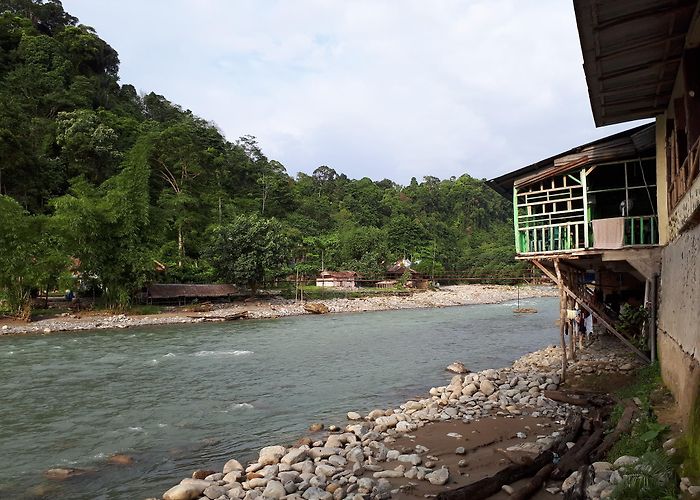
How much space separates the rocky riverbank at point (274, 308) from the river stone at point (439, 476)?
25.7m

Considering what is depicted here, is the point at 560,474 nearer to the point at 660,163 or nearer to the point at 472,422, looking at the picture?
the point at 472,422

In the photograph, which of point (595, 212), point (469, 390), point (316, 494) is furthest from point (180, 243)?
point (316, 494)

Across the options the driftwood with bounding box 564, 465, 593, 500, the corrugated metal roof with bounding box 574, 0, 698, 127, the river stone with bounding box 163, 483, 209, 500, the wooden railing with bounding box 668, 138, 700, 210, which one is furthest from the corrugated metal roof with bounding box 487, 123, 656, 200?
the river stone with bounding box 163, 483, 209, 500

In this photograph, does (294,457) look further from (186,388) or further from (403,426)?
(186,388)

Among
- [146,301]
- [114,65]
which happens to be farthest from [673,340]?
[114,65]

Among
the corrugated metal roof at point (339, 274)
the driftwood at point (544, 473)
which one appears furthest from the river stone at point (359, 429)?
the corrugated metal roof at point (339, 274)

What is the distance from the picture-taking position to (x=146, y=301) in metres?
34.8

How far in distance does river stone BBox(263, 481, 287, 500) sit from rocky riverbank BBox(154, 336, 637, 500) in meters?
0.01

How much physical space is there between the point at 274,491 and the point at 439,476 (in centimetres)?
217

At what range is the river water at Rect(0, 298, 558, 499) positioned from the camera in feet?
27.8

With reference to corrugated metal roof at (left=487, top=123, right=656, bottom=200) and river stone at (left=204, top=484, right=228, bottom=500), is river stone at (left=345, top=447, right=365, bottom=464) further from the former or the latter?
corrugated metal roof at (left=487, top=123, right=656, bottom=200)

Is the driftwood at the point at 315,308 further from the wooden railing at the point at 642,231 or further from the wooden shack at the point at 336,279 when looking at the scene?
the wooden railing at the point at 642,231

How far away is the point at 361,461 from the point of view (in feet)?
24.3

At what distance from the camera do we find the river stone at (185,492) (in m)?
6.46
